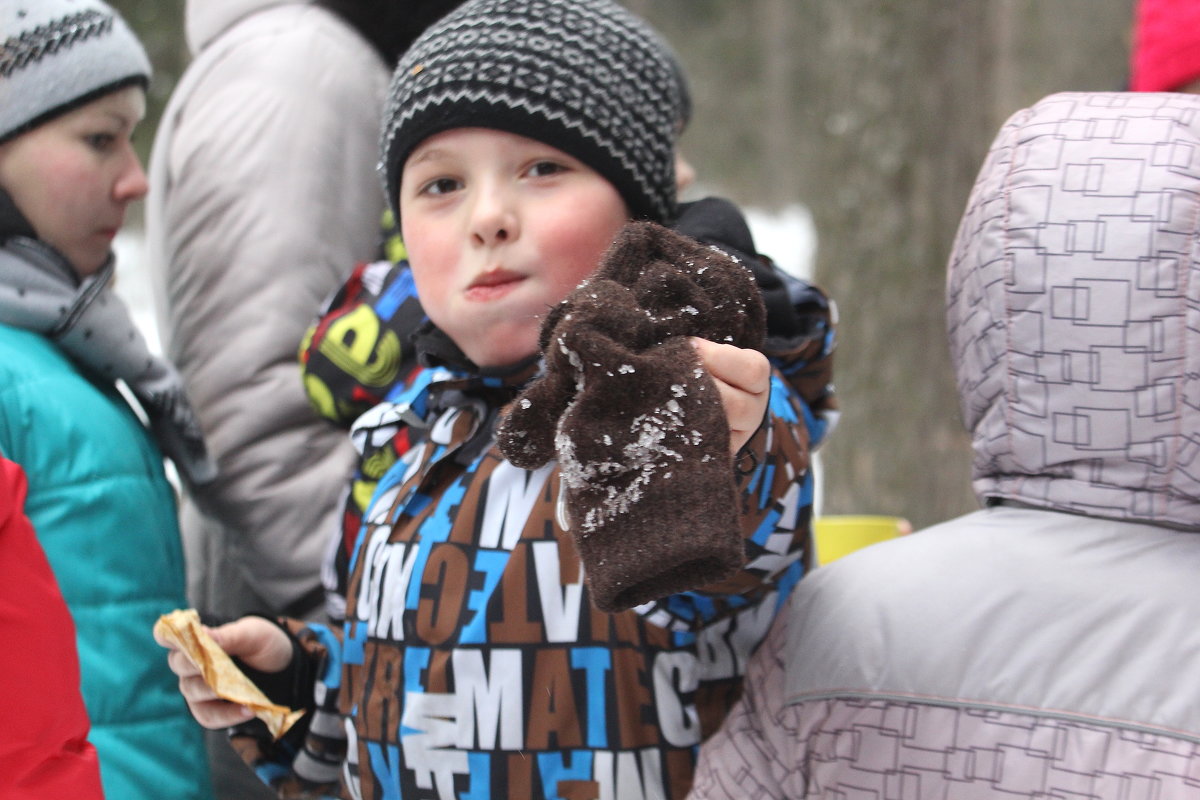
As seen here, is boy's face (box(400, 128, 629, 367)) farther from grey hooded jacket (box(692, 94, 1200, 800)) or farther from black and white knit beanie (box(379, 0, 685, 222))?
grey hooded jacket (box(692, 94, 1200, 800))

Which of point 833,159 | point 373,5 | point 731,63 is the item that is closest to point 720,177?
point 731,63

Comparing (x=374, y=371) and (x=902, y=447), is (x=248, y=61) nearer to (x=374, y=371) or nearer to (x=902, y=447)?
(x=374, y=371)

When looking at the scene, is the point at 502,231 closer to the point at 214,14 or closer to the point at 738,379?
the point at 738,379

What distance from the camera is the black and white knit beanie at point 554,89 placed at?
5.30ft

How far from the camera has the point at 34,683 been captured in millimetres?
1409

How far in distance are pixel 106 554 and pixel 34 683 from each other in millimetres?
454

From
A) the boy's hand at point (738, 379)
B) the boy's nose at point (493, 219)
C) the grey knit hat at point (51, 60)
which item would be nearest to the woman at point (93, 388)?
the grey knit hat at point (51, 60)

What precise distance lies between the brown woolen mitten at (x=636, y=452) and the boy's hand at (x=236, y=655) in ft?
2.88

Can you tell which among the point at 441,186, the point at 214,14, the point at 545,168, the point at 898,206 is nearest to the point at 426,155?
the point at 441,186

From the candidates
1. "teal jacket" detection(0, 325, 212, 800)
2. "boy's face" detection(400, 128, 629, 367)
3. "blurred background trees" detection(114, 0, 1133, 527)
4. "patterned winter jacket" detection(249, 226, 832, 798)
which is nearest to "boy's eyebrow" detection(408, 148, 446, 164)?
"boy's face" detection(400, 128, 629, 367)

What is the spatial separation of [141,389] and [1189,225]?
165cm

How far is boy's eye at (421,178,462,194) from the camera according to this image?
1690 mm

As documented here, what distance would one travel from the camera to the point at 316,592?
2207mm

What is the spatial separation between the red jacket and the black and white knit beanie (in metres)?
0.74
